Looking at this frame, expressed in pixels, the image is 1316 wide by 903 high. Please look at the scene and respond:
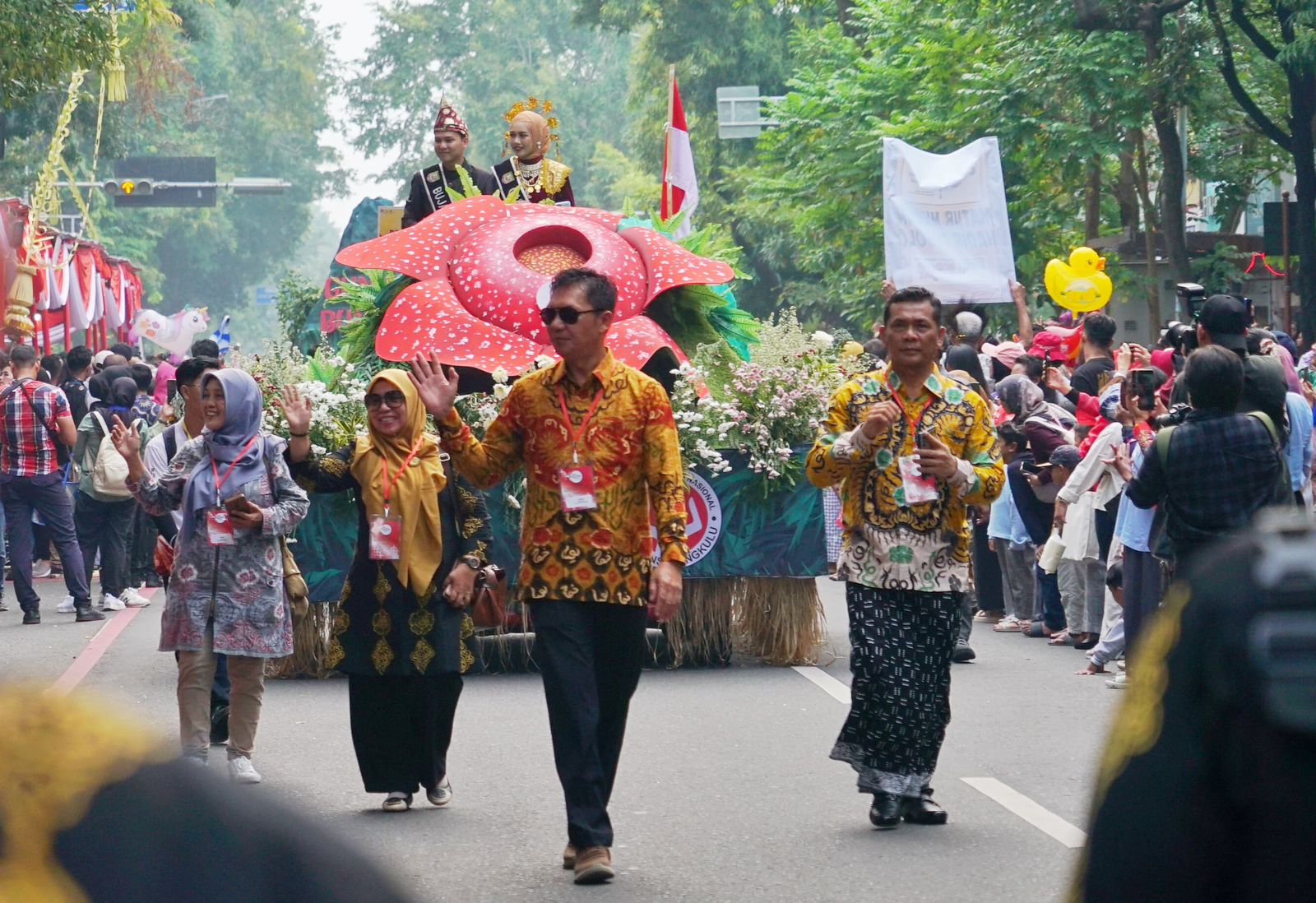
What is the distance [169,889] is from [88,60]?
1692 cm

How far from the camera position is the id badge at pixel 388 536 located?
722 cm

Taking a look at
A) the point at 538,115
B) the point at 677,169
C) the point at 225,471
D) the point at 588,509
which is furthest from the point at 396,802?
the point at 677,169

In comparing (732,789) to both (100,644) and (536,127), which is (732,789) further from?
(100,644)

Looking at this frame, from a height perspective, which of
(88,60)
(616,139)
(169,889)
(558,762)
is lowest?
(558,762)

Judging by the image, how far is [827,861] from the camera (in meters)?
6.27

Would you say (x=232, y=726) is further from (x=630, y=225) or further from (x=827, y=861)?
(x=630, y=225)

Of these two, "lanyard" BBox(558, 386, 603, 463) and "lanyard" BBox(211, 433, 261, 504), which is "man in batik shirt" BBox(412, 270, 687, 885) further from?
"lanyard" BBox(211, 433, 261, 504)

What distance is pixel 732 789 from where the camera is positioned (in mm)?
7523

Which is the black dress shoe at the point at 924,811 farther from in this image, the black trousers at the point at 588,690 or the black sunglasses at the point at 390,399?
the black sunglasses at the point at 390,399

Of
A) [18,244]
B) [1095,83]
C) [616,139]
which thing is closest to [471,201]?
[18,244]

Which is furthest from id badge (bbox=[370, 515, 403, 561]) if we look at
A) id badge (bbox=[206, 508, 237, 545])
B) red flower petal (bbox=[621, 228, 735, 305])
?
red flower petal (bbox=[621, 228, 735, 305])

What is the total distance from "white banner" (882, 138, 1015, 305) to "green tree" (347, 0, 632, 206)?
62.5m

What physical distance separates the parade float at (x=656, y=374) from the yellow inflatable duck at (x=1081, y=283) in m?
6.15

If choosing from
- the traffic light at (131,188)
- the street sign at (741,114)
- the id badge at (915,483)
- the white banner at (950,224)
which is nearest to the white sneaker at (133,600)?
the white banner at (950,224)
